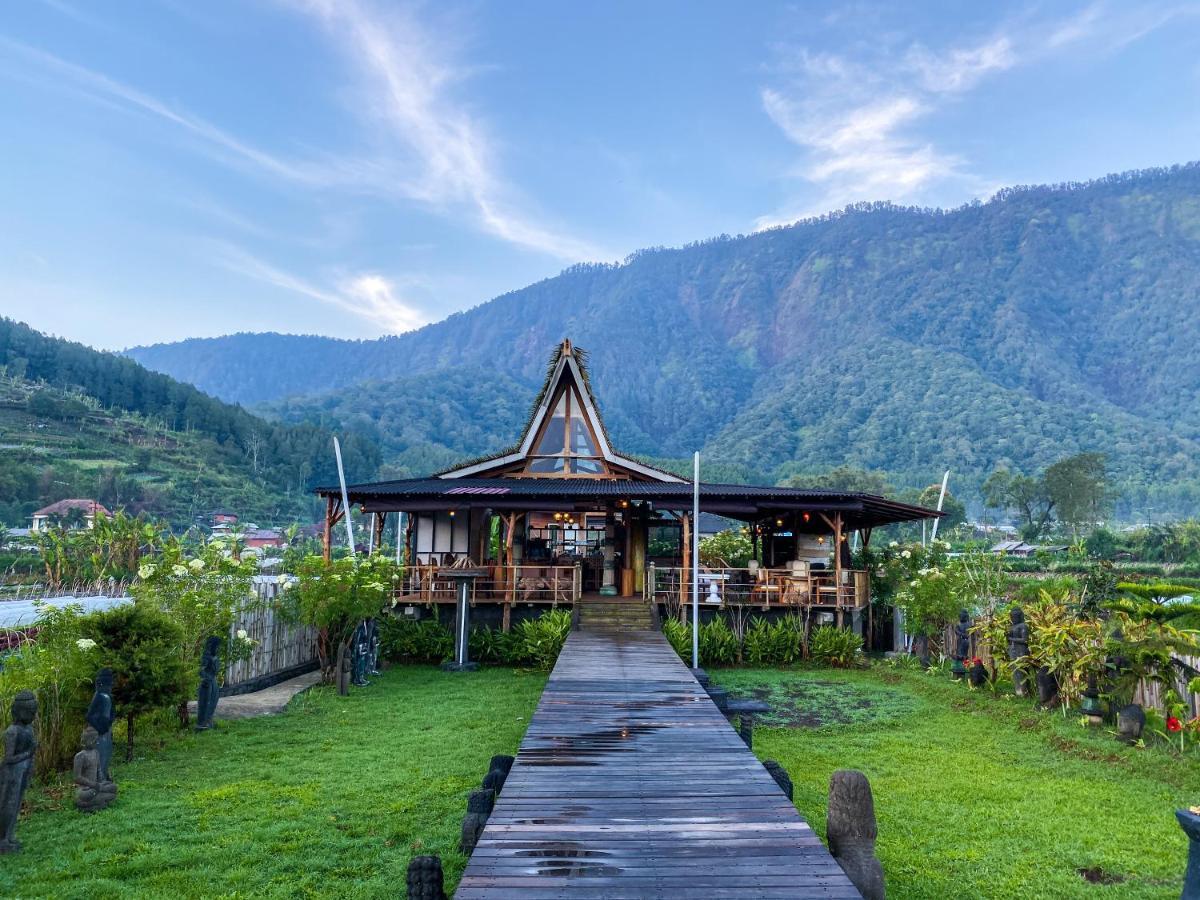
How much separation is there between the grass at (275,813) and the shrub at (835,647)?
825cm

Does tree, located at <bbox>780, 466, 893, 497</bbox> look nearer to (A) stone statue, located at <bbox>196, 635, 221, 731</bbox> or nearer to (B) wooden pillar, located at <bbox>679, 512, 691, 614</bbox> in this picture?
(B) wooden pillar, located at <bbox>679, 512, 691, 614</bbox>

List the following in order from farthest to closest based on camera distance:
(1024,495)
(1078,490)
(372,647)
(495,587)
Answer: (1024,495)
(1078,490)
(495,587)
(372,647)

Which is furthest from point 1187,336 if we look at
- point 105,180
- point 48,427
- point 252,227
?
point 48,427

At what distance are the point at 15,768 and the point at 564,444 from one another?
16.7 meters

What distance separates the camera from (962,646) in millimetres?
14602

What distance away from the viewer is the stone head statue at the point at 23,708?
20.3ft

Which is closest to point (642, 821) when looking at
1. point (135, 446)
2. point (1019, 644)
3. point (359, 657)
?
point (1019, 644)

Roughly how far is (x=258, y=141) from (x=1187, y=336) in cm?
17602

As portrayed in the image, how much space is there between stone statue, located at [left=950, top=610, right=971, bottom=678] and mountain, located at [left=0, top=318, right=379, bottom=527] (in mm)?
65670

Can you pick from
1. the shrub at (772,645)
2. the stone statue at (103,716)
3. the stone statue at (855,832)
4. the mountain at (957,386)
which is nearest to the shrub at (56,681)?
the stone statue at (103,716)

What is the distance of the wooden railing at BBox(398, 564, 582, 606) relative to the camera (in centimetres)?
1752

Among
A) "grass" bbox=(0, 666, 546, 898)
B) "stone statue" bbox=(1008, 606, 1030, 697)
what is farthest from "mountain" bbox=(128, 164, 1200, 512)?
"grass" bbox=(0, 666, 546, 898)

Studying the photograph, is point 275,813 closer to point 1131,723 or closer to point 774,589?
point 1131,723

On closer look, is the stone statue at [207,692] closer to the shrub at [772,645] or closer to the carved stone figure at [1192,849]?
the carved stone figure at [1192,849]
